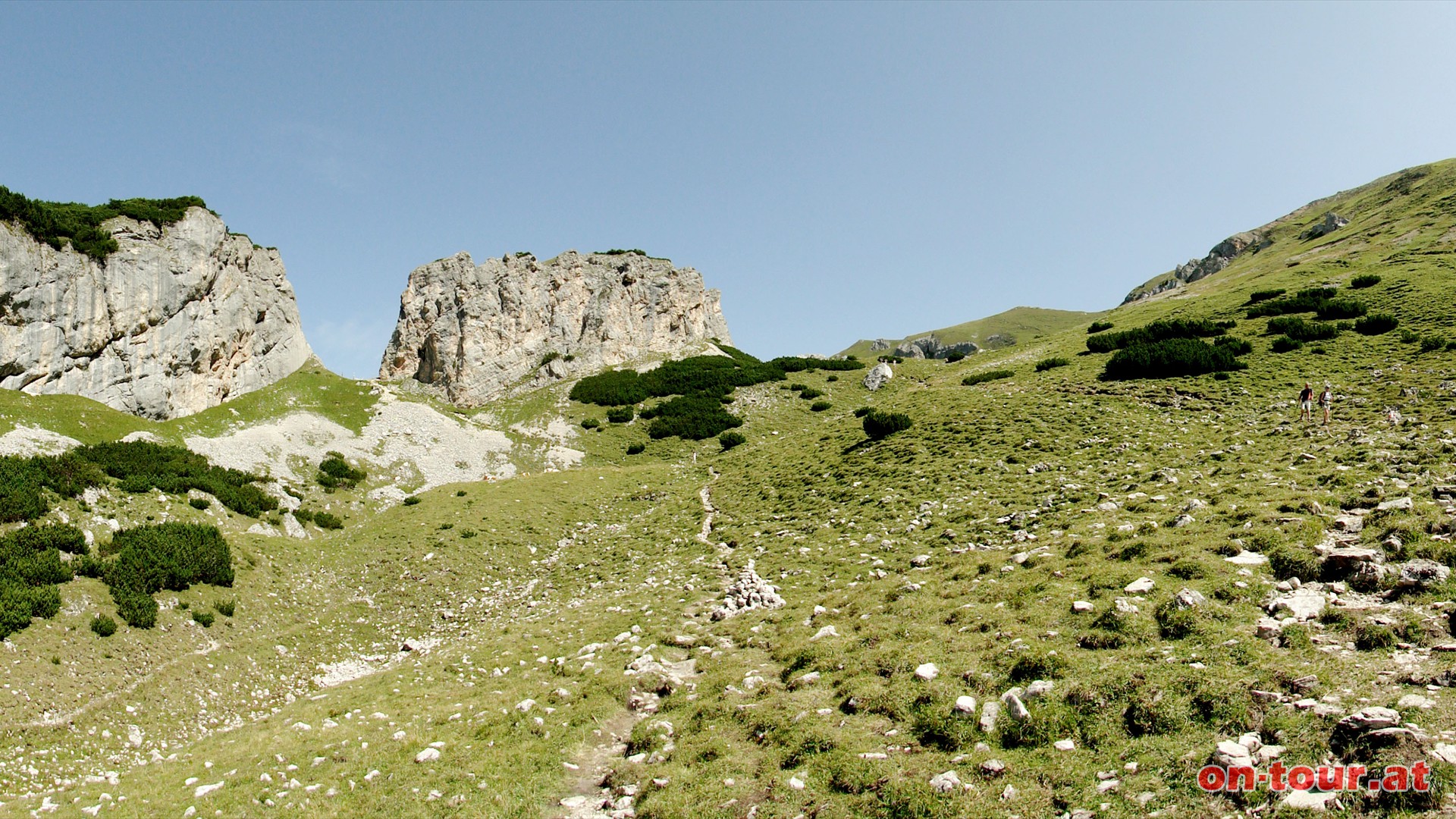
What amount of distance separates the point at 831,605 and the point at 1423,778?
36.1 ft

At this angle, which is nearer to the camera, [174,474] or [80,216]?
[174,474]

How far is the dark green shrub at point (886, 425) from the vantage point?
35531 millimetres

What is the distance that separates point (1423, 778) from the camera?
5.27m

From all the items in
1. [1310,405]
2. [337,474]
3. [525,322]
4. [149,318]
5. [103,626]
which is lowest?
[1310,405]

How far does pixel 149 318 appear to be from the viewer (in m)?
50.0

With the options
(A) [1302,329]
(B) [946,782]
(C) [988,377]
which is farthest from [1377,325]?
(B) [946,782]

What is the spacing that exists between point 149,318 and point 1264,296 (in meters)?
97.7

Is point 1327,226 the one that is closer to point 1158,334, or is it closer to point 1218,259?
point 1218,259

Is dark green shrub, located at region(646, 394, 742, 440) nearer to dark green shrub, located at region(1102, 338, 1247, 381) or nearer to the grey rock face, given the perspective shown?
the grey rock face

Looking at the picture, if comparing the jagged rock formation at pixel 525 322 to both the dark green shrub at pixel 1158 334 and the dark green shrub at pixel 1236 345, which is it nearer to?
the dark green shrub at pixel 1158 334

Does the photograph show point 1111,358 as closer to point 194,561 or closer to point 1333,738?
point 1333,738

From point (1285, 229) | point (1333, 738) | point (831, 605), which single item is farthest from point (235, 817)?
point (1285, 229)

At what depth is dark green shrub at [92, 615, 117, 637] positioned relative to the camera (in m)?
16.3

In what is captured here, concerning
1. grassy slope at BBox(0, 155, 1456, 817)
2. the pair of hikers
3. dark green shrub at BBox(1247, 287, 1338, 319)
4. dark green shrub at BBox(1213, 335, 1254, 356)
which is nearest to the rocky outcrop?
dark green shrub at BBox(1247, 287, 1338, 319)
